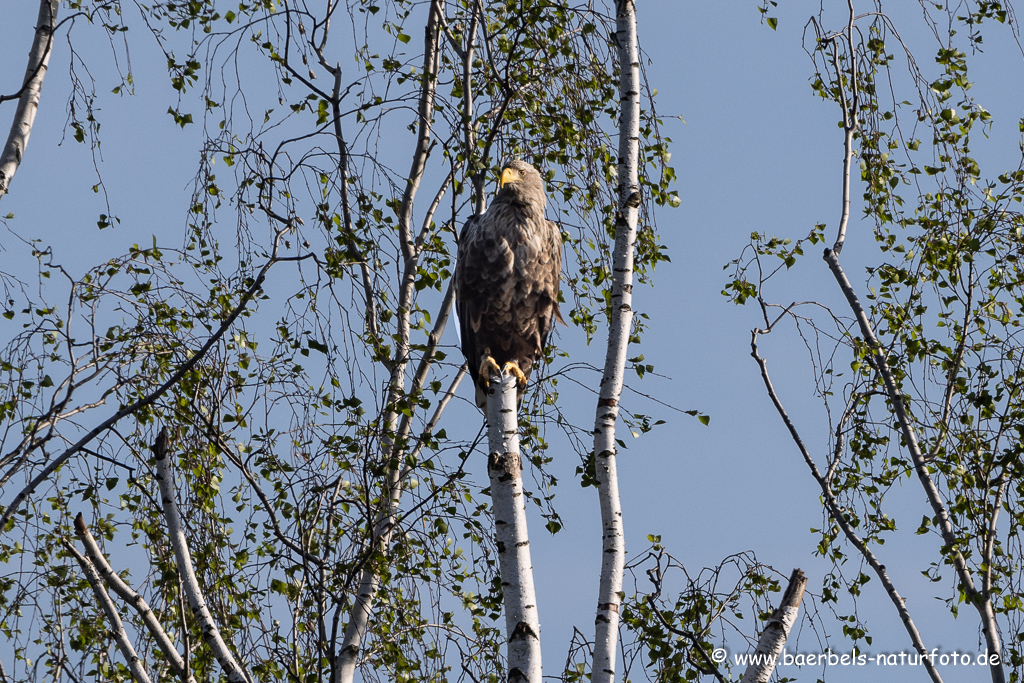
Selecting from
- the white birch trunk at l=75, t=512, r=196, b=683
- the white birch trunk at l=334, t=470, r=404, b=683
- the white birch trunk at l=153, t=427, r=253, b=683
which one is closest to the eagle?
the white birch trunk at l=334, t=470, r=404, b=683

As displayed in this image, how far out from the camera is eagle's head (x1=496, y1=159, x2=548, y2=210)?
17.8 feet

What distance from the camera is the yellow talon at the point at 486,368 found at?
5051 millimetres

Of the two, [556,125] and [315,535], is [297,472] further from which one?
[556,125]

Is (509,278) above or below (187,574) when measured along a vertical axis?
above

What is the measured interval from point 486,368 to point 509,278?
0.55 metres

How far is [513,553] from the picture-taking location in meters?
3.76

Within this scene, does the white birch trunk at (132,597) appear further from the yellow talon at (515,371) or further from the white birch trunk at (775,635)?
the white birch trunk at (775,635)

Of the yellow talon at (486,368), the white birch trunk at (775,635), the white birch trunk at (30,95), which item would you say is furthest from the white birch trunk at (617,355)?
the white birch trunk at (30,95)

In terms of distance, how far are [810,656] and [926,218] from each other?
8.34 ft

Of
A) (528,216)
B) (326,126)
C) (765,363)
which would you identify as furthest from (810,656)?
(326,126)

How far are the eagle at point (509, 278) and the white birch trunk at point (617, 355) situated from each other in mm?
1156

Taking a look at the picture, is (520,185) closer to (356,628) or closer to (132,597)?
(356,628)

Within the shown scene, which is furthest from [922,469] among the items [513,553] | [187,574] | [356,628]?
[187,574]

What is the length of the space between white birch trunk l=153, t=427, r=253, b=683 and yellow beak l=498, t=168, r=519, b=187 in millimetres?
2222
